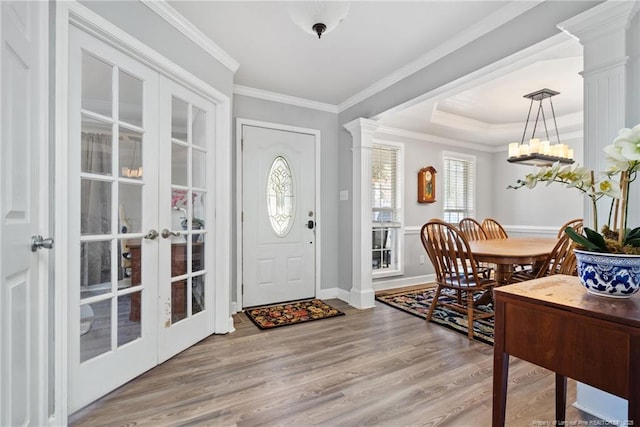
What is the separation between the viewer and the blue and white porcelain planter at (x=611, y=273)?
1034 millimetres

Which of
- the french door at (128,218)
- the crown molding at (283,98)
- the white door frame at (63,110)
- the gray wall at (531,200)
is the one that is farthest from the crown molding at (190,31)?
the gray wall at (531,200)

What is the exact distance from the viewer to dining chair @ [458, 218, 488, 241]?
166 inches

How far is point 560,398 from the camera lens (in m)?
1.48

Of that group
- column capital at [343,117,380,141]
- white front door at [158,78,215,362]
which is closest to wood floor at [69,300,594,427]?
white front door at [158,78,215,362]

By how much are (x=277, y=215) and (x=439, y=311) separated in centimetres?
207

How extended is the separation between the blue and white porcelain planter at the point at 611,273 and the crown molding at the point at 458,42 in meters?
1.71

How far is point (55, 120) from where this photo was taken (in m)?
1.50

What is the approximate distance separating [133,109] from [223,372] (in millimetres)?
1799

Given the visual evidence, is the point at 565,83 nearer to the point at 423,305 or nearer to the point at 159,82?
the point at 423,305

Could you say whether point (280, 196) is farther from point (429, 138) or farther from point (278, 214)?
point (429, 138)

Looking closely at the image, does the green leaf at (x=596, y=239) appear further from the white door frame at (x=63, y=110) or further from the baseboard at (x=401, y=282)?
the baseboard at (x=401, y=282)

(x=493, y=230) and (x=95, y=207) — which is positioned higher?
(x=95, y=207)

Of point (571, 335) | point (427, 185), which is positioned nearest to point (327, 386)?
point (571, 335)

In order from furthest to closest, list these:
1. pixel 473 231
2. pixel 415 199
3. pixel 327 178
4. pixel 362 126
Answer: pixel 415 199, pixel 473 231, pixel 327 178, pixel 362 126
